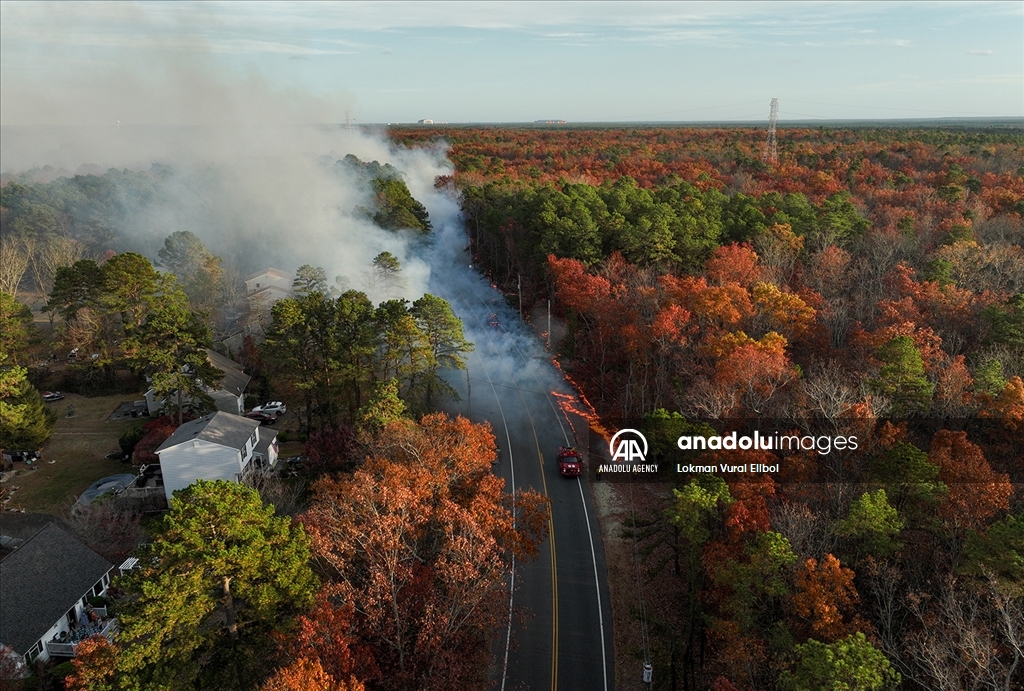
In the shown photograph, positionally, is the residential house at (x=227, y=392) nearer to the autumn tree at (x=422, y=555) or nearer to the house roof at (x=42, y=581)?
the house roof at (x=42, y=581)

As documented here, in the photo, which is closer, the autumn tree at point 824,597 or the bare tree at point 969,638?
the bare tree at point 969,638

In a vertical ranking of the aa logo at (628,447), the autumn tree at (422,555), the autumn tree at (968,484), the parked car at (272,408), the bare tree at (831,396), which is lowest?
the parked car at (272,408)

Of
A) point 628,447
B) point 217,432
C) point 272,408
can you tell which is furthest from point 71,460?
point 628,447

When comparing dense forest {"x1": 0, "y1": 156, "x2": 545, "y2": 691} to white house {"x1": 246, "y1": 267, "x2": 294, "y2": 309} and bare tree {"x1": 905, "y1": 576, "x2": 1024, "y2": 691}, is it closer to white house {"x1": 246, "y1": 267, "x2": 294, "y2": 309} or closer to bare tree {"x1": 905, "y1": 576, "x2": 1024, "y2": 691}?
white house {"x1": 246, "y1": 267, "x2": 294, "y2": 309}

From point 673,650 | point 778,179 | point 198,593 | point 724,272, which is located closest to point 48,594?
point 198,593

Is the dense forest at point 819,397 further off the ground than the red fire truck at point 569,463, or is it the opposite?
the dense forest at point 819,397

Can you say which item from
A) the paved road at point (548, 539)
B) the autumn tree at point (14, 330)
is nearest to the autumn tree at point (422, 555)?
the paved road at point (548, 539)

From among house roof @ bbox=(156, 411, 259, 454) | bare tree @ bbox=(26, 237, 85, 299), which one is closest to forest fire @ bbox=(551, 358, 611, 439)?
house roof @ bbox=(156, 411, 259, 454)

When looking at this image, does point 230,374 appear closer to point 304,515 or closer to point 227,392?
point 227,392

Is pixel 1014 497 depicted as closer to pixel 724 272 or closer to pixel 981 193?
pixel 724 272
